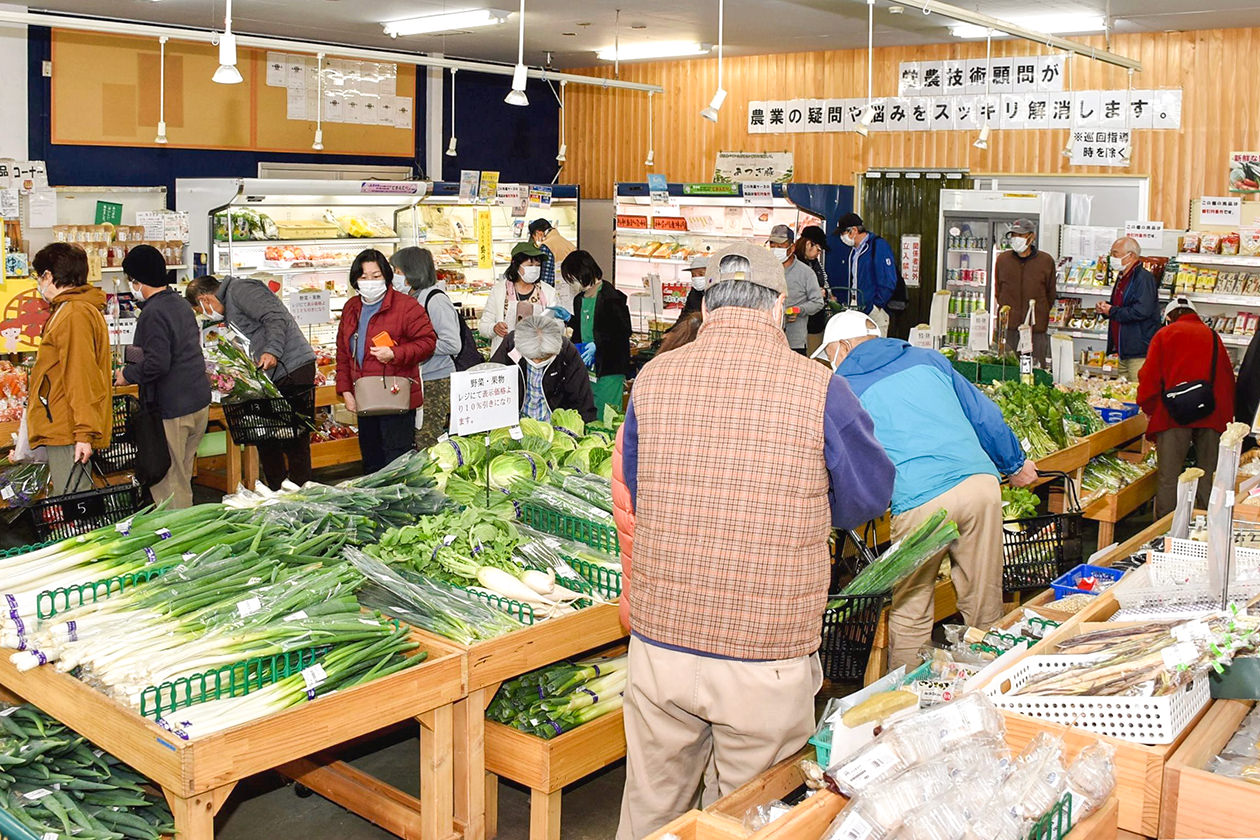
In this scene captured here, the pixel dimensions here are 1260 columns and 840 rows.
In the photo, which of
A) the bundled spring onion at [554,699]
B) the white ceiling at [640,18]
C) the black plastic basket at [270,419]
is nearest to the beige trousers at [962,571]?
the bundled spring onion at [554,699]

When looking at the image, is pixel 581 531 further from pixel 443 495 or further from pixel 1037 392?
pixel 1037 392

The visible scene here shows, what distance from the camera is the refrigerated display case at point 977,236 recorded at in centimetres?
1153

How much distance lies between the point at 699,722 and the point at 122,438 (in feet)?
17.5

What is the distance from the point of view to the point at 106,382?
20.3 ft

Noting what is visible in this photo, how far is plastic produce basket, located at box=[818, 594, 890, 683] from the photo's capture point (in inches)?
143

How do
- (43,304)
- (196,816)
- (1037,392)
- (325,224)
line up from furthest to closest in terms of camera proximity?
(325,224), (1037,392), (43,304), (196,816)

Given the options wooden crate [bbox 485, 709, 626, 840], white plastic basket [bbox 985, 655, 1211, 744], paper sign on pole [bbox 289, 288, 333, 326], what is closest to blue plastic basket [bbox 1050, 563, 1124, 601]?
white plastic basket [bbox 985, 655, 1211, 744]

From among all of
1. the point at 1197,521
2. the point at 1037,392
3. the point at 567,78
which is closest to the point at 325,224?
the point at 567,78

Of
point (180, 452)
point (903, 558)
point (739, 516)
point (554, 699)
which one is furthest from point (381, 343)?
point (739, 516)

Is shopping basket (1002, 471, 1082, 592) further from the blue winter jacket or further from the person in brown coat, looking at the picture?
the person in brown coat

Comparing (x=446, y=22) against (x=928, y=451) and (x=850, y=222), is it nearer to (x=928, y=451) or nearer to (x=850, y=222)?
(x=850, y=222)

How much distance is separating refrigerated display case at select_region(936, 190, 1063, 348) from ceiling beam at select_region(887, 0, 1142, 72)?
134 centimetres

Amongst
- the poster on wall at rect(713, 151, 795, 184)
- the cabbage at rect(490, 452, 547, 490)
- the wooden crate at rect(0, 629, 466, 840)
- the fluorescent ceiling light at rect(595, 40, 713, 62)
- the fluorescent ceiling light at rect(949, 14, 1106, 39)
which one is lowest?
the wooden crate at rect(0, 629, 466, 840)

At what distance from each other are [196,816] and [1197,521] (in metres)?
3.95
